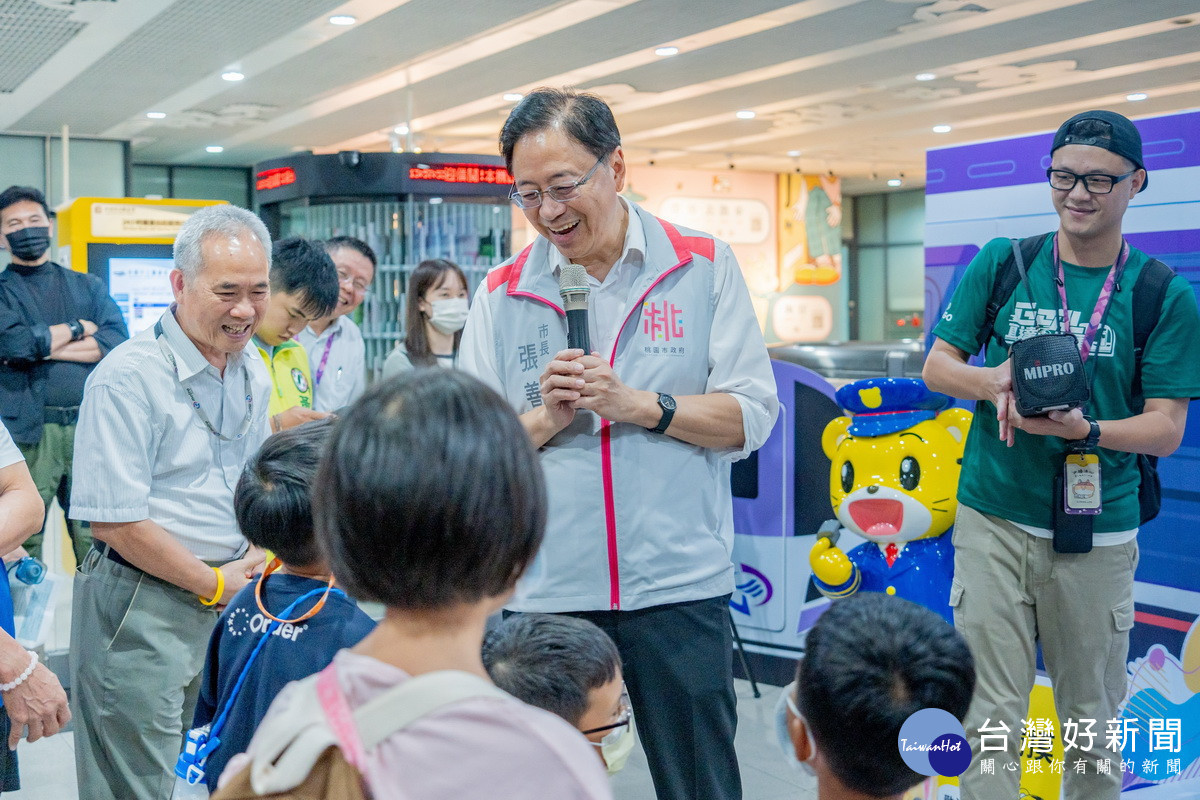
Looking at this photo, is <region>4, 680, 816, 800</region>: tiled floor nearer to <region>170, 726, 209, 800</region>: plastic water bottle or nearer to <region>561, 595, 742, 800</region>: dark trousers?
<region>561, 595, 742, 800</region>: dark trousers

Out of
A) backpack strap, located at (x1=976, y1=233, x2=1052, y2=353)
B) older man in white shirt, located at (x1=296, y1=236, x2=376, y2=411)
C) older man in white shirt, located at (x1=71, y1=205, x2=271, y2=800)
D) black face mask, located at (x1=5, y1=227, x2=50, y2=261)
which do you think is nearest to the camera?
older man in white shirt, located at (x1=71, y1=205, x2=271, y2=800)

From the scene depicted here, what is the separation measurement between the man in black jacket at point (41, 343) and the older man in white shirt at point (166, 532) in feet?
8.64

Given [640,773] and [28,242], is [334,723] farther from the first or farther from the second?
[28,242]

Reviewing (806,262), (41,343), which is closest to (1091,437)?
(41,343)

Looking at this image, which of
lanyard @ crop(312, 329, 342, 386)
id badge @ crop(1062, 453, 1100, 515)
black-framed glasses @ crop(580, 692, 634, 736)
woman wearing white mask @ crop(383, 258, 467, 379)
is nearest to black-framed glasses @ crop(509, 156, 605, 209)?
black-framed glasses @ crop(580, 692, 634, 736)

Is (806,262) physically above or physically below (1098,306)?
above

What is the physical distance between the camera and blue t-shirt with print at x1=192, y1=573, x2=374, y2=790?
144 cm

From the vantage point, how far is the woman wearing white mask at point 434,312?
167 inches

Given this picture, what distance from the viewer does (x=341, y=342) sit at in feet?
14.3

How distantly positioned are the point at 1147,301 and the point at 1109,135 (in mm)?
377

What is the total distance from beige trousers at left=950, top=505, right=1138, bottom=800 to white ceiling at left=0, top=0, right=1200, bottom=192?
5.96 metres

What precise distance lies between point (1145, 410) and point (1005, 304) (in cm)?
39

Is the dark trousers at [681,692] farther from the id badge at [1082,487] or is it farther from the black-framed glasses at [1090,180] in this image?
the black-framed glasses at [1090,180]

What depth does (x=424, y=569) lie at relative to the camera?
0.84 metres
